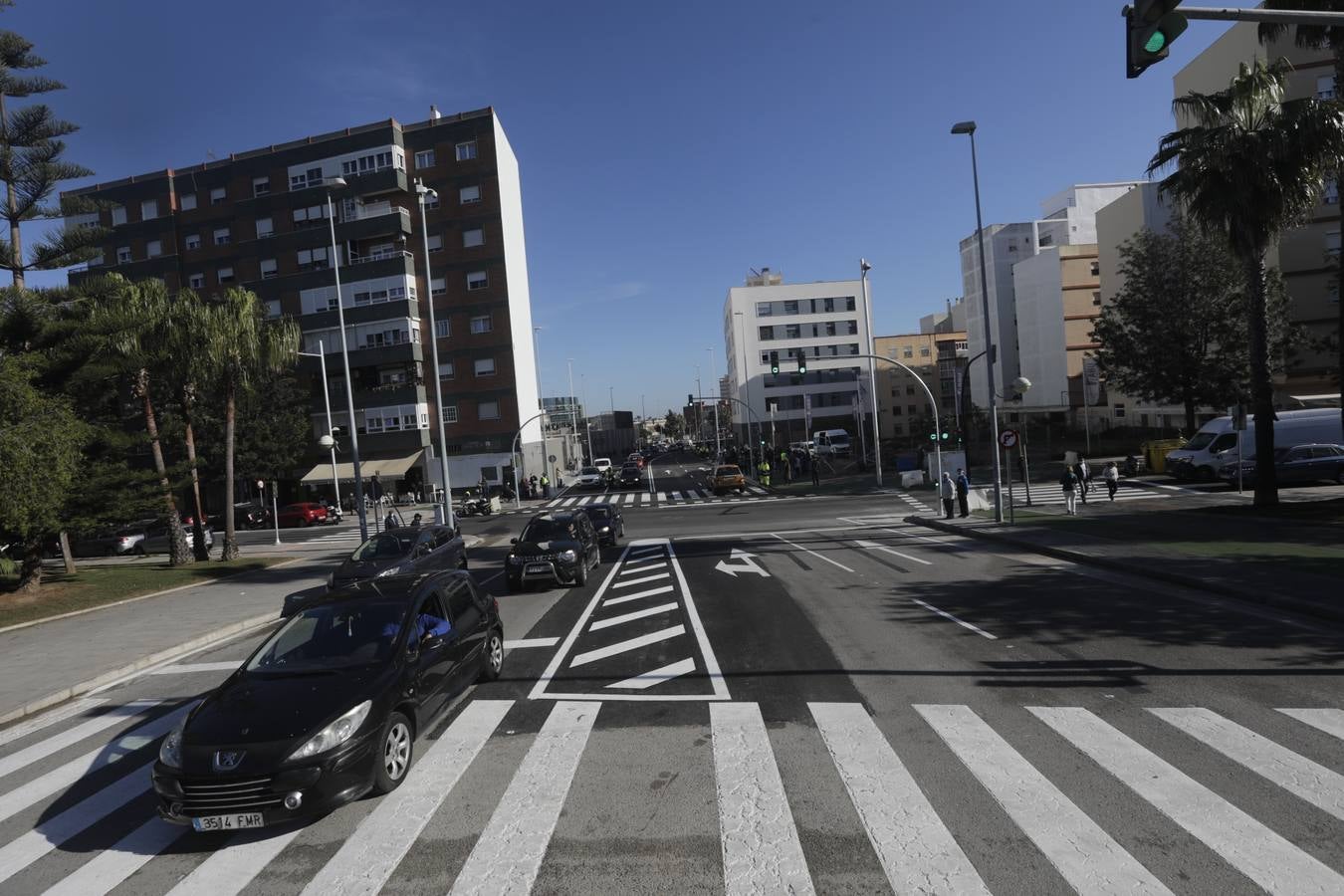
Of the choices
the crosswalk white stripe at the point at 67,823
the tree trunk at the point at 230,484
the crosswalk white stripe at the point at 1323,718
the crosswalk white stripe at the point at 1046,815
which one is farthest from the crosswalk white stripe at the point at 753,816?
the tree trunk at the point at 230,484

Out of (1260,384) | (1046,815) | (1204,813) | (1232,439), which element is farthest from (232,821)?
(1232,439)

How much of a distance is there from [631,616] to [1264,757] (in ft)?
29.5

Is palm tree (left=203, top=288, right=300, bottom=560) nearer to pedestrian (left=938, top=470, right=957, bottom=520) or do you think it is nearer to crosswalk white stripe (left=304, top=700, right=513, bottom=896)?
crosswalk white stripe (left=304, top=700, right=513, bottom=896)

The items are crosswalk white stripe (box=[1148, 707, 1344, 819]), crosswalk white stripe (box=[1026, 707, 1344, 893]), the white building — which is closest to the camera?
crosswalk white stripe (box=[1026, 707, 1344, 893])

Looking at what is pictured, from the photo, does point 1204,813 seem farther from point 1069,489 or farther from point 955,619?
point 1069,489

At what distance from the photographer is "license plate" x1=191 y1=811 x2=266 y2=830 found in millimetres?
5516

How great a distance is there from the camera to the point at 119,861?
5539 millimetres

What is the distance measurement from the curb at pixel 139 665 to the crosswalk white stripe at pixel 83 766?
7.75 ft

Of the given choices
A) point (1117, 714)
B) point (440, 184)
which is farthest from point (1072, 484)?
point (440, 184)

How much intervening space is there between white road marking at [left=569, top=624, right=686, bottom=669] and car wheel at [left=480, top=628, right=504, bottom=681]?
96cm

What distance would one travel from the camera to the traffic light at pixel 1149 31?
21.6 ft

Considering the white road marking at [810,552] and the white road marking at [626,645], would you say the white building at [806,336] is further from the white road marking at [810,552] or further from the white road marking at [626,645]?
the white road marking at [626,645]

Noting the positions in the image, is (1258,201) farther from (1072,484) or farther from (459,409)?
(459,409)

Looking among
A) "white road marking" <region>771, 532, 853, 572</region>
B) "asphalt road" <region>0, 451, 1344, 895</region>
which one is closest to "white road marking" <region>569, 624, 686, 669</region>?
"asphalt road" <region>0, 451, 1344, 895</region>
